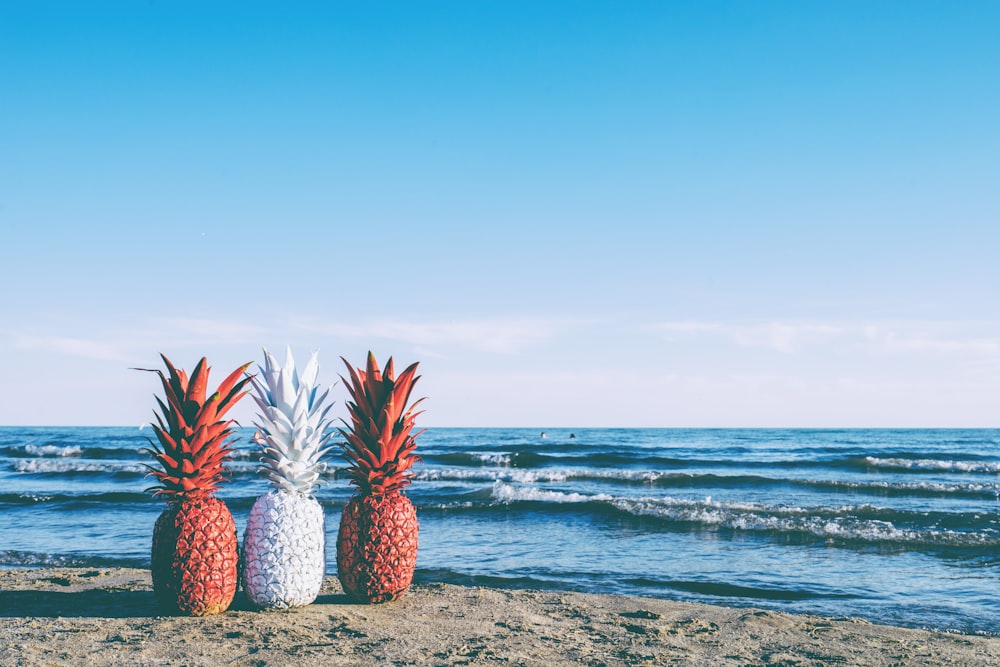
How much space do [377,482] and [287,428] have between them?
0.84 meters

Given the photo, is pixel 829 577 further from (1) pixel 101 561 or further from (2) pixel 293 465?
(1) pixel 101 561

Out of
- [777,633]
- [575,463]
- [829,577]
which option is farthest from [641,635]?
[575,463]

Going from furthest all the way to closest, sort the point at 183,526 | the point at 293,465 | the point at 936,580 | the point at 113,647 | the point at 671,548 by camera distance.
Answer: the point at 671,548 → the point at 936,580 → the point at 293,465 → the point at 183,526 → the point at 113,647

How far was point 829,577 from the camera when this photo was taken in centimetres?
898

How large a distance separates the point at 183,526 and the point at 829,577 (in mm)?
7411

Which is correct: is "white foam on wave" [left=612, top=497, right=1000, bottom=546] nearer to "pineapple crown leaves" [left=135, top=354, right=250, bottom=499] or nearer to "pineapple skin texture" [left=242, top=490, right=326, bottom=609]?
"pineapple skin texture" [left=242, top=490, right=326, bottom=609]

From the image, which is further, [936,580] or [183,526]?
[936,580]

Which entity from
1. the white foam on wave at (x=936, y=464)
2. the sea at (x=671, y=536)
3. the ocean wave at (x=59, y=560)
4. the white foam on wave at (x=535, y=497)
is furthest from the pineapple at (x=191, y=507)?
the white foam on wave at (x=936, y=464)

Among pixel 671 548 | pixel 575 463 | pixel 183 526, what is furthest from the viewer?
pixel 575 463

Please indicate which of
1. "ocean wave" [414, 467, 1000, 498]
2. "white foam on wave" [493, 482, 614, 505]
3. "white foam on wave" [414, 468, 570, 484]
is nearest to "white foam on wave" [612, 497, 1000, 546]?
"white foam on wave" [493, 482, 614, 505]

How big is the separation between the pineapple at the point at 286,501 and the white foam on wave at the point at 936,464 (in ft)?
94.4

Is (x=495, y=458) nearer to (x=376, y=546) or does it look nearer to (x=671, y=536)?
(x=671, y=536)

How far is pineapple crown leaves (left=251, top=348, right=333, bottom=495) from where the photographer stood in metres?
5.82

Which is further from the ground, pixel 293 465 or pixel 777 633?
pixel 293 465
